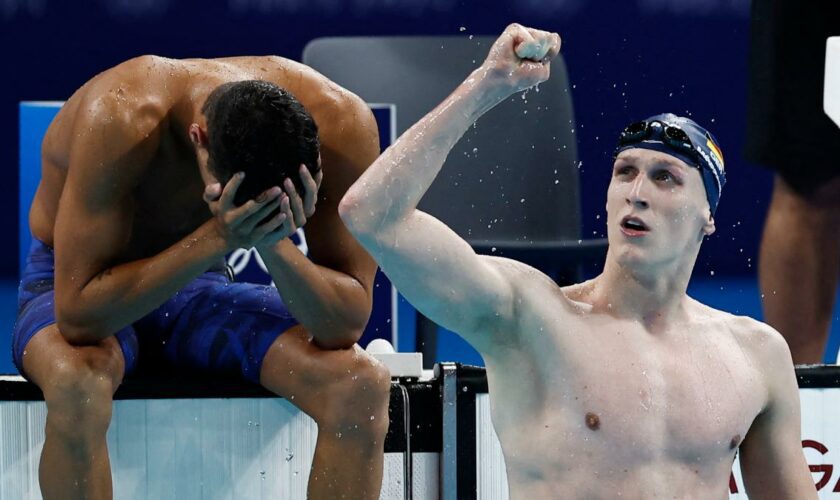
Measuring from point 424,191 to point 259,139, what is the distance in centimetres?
67

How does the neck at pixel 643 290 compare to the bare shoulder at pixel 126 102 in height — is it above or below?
below

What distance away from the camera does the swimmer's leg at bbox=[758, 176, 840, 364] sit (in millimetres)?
4906

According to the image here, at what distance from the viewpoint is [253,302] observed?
3.27 metres

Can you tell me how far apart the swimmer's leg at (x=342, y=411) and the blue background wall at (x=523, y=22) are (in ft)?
7.55

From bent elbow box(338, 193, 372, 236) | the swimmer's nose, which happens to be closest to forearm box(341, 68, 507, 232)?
bent elbow box(338, 193, 372, 236)

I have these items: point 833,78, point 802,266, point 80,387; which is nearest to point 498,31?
point 833,78

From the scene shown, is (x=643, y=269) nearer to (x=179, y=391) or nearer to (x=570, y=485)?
(x=570, y=485)

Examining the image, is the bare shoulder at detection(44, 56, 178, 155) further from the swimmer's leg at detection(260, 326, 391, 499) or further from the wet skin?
the swimmer's leg at detection(260, 326, 391, 499)

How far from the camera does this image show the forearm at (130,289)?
2.87 metres

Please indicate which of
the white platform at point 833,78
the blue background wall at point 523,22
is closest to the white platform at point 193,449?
the blue background wall at point 523,22

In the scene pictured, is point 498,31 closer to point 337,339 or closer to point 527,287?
point 337,339

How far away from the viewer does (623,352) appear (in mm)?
2512

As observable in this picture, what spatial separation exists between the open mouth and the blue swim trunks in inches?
39.1

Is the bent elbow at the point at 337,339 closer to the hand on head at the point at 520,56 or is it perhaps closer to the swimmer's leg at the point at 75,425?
the swimmer's leg at the point at 75,425
